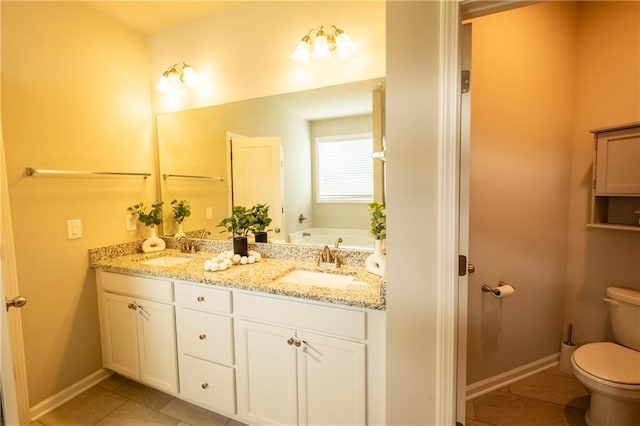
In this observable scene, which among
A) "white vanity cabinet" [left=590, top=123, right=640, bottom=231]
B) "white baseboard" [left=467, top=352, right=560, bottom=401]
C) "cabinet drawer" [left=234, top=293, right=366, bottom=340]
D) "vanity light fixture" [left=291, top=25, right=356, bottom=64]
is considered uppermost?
"vanity light fixture" [left=291, top=25, right=356, bottom=64]

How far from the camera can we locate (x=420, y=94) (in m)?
1.12

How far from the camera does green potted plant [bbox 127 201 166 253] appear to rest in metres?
2.35

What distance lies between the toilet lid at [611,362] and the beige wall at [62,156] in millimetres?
3045

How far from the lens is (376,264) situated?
1.68m

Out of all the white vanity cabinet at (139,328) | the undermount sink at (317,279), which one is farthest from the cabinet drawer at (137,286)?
the undermount sink at (317,279)

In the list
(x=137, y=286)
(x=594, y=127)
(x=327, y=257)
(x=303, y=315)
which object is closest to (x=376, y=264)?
(x=327, y=257)

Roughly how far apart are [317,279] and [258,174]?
893 mm

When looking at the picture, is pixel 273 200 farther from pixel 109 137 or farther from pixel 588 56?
pixel 588 56

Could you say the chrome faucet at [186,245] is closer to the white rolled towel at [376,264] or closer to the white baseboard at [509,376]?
the white rolled towel at [376,264]

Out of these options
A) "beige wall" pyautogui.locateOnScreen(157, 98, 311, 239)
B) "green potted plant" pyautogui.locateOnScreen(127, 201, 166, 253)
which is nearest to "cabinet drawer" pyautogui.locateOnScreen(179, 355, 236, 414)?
"beige wall" pyautogui.locateOnScreen(157, 98, 311, 239)

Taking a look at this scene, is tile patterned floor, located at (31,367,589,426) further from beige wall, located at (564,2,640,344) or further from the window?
the window

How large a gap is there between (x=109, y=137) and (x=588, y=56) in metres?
3.38

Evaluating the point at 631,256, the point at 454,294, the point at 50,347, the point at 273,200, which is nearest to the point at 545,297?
the point at 631,256

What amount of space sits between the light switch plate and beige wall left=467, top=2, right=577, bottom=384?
8.34ft
